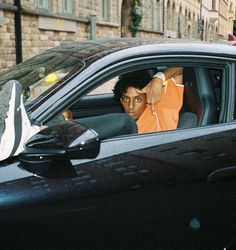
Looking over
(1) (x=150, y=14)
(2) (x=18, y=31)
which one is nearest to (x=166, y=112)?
(2) (x=18, y=31)

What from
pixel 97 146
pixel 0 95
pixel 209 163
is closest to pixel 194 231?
pixel 209 163

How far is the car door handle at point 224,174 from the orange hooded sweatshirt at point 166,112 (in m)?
0.36

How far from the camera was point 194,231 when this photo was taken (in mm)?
2164

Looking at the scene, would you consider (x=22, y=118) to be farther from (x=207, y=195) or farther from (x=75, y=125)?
(x=207, y=195)

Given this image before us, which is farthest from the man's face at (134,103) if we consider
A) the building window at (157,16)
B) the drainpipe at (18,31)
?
the building window at (157,16)

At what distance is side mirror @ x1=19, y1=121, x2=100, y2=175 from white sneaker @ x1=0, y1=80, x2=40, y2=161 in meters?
0.05

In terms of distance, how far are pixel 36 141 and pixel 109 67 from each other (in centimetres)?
54

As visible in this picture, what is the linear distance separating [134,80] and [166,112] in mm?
248

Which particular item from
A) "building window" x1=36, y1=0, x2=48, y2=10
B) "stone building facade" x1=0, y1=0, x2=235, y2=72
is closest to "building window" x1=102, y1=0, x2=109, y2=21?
"stone building facade" x1=0, y1=0, x2=235, y2=72

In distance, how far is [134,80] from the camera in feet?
8.48

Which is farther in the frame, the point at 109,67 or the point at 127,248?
the point at 109,67

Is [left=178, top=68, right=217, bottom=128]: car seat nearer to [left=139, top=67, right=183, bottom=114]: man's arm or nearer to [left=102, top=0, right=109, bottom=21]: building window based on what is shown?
[left=139, top=67, right=183, bottom=114]: man's arm

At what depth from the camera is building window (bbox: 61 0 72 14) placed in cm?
1516

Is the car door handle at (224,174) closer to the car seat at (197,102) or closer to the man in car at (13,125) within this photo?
the car seat at (197,102)
